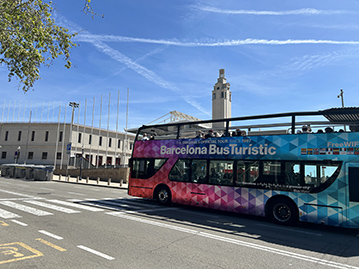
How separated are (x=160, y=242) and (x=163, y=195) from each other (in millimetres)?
6490

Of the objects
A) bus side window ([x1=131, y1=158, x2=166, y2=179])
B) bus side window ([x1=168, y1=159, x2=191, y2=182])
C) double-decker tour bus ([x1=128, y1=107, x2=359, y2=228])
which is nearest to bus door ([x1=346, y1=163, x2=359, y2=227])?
double-decker tour bus ([x1=128, y1=107, x2=359, y2=228])

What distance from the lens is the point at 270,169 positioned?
9.59m

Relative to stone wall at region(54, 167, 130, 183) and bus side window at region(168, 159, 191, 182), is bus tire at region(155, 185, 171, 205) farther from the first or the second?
stone wall at region(54, 167, 130, 183)

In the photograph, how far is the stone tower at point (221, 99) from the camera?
273ft

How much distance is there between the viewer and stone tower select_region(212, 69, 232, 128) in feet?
273

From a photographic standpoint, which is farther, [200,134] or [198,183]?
[200,134]

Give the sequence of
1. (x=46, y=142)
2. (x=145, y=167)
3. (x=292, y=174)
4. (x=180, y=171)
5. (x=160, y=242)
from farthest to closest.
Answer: (x=46, y=142) < (x=145, y=167) < (x=180, y=171) < (x=292, y=174) < (x=160, y=242)

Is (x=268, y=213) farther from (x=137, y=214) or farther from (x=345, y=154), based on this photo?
(x=137, y=214)

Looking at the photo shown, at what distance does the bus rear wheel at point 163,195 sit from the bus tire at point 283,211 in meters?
4.77

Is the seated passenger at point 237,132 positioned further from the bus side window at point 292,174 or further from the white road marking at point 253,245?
the white road marking at point 253,245

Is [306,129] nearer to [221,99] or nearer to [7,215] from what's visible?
[7,215]

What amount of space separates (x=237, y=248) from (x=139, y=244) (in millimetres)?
2220

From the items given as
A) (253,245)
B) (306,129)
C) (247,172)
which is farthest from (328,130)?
(253,245)

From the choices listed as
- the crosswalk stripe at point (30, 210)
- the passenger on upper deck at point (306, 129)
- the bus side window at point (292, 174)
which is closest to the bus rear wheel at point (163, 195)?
the crosswalk stripe at point (30, 210)
